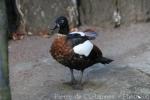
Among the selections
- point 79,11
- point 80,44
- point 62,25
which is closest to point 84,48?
point 80,44

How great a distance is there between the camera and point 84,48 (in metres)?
5.36

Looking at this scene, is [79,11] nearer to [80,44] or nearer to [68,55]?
[80,44]

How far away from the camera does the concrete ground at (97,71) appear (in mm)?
5391

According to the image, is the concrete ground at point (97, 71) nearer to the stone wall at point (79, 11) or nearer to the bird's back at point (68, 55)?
the stone wall at point (79, 11)

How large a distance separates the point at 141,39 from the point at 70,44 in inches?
79.2

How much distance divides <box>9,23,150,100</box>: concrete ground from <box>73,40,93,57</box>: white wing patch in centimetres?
41

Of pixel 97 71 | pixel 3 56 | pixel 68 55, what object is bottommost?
pixel 97 71

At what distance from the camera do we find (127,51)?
6.74m

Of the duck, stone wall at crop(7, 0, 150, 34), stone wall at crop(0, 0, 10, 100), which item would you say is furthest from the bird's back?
stone wall at crop(7, 0, 150, 34)

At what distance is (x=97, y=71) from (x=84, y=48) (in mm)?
759

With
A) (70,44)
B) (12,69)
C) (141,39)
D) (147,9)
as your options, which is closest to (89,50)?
(70,44)

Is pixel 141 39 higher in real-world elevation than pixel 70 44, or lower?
lower

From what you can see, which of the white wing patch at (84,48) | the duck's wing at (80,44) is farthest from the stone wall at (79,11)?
the white wing patch at (84,48)

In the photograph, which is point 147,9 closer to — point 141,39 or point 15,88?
point 141,39
